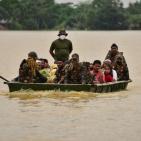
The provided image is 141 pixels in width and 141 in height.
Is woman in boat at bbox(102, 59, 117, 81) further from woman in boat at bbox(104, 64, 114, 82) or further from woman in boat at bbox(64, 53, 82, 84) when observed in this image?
woman in boat at bbox(64, 53, 82, 84)

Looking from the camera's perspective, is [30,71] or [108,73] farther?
[108,73]

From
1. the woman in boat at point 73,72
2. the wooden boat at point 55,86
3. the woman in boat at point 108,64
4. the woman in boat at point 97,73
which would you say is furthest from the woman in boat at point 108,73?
the woman in boat at point 73,72

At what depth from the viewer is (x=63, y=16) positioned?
128500 mm

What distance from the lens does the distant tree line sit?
4628 inches

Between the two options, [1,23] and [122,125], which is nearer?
[122,125]


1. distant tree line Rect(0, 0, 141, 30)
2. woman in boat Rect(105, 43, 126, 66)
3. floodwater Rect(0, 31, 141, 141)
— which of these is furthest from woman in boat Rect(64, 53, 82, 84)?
distant tree line Rect(0, 0, 141, 30)

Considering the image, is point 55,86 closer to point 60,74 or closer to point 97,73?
point 60,74

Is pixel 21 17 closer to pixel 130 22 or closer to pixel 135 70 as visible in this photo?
pixel 130 22

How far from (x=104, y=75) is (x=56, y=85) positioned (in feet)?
4.83

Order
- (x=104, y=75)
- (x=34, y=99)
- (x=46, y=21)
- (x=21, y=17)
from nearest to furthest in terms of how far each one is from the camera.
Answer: (x=34, y=99) < (x=104, y=75) < (x=21, y=17) < (x=46, y=21)

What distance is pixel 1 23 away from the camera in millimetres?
125000

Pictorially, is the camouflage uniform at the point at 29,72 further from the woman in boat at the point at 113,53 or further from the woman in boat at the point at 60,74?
the woman in boat at the point at 113,53

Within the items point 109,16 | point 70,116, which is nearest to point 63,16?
point 109,16

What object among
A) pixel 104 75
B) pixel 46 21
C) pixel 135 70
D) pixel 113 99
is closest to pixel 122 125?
pixel 113 99
